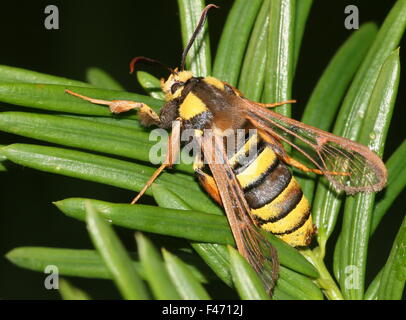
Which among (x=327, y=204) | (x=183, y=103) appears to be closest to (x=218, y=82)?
(x=183, y=103)

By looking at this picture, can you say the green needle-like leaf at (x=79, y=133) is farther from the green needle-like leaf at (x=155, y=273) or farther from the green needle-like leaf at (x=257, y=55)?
the green needle-like leaf at (x=155, y=273)

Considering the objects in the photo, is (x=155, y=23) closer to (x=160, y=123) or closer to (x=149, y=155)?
(x=160, y=123)

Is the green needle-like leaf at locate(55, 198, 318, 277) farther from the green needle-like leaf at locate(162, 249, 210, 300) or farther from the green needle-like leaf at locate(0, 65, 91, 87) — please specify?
the green needle-like leaf at locate(0, 65, 91, 87)

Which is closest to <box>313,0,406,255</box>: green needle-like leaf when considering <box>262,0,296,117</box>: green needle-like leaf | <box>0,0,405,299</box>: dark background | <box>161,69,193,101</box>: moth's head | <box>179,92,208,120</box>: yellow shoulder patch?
<box>262,0,296,117</box>: green needle-like leaf

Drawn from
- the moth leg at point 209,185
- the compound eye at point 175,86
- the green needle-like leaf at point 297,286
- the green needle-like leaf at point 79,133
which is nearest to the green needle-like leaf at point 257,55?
the compound eye at point 175,86

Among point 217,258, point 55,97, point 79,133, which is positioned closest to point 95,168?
point 79,133

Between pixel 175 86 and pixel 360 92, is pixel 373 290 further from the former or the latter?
pixel 175 86
